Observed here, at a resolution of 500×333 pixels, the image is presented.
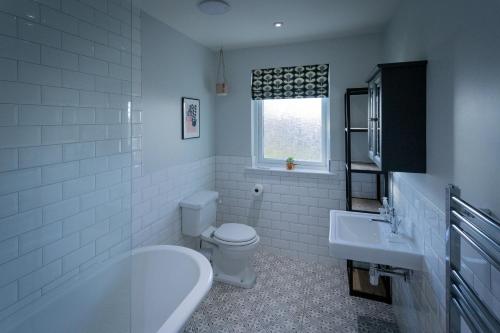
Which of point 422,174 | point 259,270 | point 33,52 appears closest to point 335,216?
point 422,174

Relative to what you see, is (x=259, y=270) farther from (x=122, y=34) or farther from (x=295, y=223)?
(x=122, y=34)

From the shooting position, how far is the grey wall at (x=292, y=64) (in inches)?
112

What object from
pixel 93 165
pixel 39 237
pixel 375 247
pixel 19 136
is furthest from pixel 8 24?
pixel 375 247

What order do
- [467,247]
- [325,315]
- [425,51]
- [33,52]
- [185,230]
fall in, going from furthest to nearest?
[185,230]
[325,315]
[425,51]
[33,52]
[467,247]

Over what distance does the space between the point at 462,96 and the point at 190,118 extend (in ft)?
7.96

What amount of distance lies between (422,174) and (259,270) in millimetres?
1976

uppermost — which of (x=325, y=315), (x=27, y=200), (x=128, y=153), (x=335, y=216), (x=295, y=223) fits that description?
(x=128, y=153)

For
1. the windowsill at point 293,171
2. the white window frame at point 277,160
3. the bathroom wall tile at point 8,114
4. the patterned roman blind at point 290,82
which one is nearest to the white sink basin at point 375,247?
the windowsill at point 293,171

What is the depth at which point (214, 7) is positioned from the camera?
213 centimetres

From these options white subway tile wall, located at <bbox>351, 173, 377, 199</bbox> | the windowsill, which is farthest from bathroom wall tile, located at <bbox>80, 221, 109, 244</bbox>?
white subway tile wall, located at <bbox>351, 173, 377, 199</bbox>

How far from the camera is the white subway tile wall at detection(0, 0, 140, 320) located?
1.31m

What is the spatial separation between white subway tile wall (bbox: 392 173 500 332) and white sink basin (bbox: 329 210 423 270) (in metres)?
0.07

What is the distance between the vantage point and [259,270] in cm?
296

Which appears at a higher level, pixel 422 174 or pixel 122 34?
pixel 122 34
